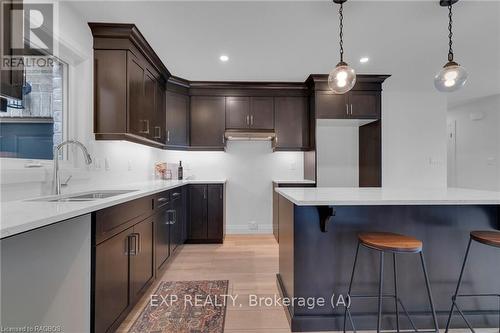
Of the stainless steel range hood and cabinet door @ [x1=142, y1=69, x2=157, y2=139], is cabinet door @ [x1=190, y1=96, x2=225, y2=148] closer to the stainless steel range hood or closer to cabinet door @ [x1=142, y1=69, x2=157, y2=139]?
the stainless steel range hood

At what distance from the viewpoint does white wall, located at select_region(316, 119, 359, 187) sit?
4.30 metres

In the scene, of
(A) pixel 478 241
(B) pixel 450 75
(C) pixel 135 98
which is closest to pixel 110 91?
(C) pixel 135 98

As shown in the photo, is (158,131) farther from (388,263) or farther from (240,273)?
(388,263)

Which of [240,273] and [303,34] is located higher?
[303,34]

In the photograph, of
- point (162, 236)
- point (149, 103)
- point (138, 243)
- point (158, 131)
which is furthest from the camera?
point (158, 131)

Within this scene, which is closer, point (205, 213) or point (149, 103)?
point (149, 103)

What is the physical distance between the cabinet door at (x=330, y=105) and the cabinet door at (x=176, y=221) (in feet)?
7.95

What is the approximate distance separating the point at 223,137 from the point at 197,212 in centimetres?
129

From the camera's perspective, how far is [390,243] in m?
1.42

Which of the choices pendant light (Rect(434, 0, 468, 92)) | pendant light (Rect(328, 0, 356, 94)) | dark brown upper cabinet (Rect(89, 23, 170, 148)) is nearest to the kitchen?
dark brown upper cabinet (Rect(89, 23, 170, 148))

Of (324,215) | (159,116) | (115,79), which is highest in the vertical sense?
(115,79)

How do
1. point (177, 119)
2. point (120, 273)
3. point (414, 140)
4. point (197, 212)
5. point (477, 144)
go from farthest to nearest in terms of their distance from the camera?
point (477, 144) → point (414, 140) → point (177, 119) → point (197, 212) → point (120, 273)

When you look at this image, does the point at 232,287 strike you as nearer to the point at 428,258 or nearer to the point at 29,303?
the point at 29,303

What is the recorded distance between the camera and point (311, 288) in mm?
1733
